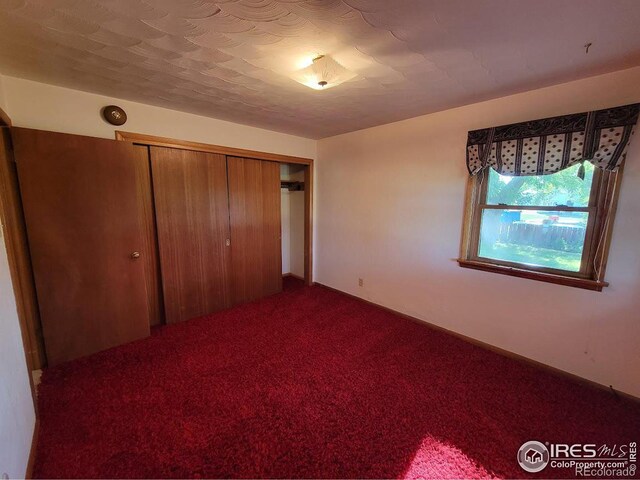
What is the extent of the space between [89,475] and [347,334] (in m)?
2.00

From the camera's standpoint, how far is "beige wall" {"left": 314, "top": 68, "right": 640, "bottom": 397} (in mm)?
1775

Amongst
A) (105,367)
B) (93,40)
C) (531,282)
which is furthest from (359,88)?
(105,367)

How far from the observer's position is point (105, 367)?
2.08 metres

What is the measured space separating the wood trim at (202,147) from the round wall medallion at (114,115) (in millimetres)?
84

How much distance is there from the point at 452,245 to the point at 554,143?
1.11m

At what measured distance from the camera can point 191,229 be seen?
2.84m

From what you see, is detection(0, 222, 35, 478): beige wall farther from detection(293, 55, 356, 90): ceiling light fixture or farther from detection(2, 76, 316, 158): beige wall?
detection(293, 55, 356, 90): ceiling light fixture

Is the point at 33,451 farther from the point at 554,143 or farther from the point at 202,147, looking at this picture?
the point at 554,143

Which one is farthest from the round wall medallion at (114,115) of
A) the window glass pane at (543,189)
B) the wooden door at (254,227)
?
the window glass pane at (543,189)

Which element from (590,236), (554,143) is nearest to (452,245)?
(590,236)

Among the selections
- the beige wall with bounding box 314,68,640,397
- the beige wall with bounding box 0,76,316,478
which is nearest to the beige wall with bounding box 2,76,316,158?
the beige wall with bounding box 0,76,316,478

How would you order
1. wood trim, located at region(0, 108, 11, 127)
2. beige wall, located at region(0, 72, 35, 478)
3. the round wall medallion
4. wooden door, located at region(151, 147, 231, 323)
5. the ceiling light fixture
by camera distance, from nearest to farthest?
1. beige wall, located at region(0, 72, 35, 478)
2. the ceiling light fixture
3. wood trim, located at region(0, 108, 11, 127)
4. the round wall medallion
5. wooden door, located at region(151, 147, 231, 323)

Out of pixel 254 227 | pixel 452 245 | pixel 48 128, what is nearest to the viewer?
pixel 48 128

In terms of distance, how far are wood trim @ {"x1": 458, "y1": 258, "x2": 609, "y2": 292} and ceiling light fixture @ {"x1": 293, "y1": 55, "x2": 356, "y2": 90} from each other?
1.97 metres
